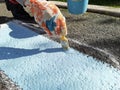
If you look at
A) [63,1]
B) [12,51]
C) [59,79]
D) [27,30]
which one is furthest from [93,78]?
[63,1]

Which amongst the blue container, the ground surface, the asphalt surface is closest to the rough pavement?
the asphalt surface

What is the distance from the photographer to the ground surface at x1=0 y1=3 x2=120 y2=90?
4.73 meters

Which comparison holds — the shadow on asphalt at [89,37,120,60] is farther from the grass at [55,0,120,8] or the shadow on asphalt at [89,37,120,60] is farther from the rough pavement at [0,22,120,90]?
the grass at [55,0,120,8]

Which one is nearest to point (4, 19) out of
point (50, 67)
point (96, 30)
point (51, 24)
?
point (96, 30)

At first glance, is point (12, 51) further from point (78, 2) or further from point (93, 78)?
point (78, 2)

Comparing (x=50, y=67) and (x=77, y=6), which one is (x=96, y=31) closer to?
(x=77, y=6)

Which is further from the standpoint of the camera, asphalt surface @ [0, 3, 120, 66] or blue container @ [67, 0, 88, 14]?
blue container @ [67, 0, 88, 14]

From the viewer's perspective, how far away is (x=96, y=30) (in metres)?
5.41

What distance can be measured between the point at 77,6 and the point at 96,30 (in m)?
1.02

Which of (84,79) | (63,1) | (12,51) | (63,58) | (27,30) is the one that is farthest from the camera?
(63,1)

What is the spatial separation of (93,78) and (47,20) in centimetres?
122

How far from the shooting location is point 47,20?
14.6 feet

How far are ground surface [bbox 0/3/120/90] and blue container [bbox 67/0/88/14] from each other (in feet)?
0.36

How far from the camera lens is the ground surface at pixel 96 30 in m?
4.73
